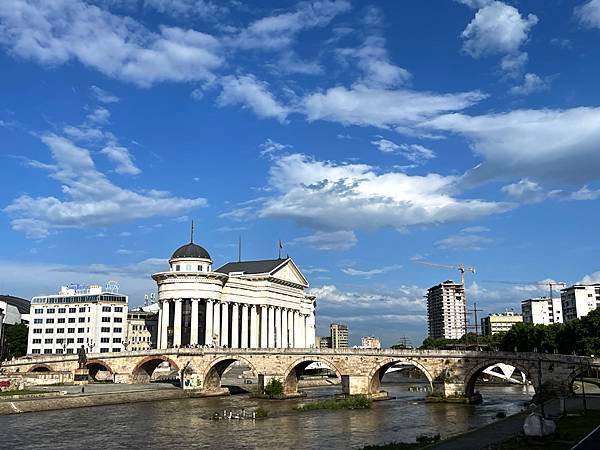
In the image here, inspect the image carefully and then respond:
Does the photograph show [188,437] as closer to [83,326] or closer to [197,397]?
[197,397]

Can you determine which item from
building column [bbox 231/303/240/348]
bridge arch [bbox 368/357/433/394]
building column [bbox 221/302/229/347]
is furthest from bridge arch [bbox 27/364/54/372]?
bridge arch [bbox 368/357/433/394]

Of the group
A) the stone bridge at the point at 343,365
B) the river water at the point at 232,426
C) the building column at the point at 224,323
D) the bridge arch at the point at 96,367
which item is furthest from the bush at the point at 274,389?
the building column at the point at 224,323

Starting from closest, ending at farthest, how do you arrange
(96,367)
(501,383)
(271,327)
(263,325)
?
1. (96,367)
2. (501,383)
3. (263,325)
4. (271,327)

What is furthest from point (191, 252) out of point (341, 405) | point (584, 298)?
point (584, 298)

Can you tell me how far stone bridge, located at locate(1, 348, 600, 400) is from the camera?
253ft

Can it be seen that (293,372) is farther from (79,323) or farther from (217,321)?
(79,323)

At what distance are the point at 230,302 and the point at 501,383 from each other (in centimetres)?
5700

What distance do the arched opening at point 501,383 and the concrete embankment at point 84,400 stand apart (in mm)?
41857

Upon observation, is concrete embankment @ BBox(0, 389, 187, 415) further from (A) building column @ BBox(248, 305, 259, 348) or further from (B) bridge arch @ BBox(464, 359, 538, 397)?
(A) building column @ BBox(248, 305, 259, 348)

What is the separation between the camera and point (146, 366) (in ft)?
371

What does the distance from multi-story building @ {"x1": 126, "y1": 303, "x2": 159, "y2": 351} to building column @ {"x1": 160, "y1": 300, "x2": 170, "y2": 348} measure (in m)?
32.8

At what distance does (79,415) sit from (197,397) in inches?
1170

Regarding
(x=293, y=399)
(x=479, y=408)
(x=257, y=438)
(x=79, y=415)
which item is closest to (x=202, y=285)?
(x=293, y=399)

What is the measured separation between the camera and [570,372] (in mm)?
74875
